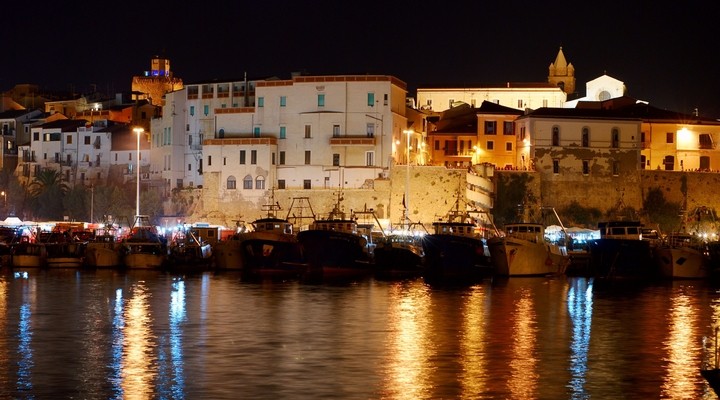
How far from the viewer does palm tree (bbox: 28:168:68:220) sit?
89.9 metres

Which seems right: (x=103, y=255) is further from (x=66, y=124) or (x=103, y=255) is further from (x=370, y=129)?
(x=66, y=124)

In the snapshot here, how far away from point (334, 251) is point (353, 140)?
18195 millimetres

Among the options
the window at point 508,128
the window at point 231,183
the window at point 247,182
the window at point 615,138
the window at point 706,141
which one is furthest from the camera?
the window at point 508,128

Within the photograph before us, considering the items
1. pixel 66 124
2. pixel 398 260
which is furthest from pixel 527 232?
pixel 66 124

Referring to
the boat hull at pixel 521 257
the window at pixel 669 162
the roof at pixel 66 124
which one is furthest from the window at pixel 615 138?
the roof at pixel 66 124

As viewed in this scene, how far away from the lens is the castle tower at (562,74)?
110 metres

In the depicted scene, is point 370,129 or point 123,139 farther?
point 123,139

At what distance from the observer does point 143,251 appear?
2416 inches

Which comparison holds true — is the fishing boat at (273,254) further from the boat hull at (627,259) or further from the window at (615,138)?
the window at (615,138)

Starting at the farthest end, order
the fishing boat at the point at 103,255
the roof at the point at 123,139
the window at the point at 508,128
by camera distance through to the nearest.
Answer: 1. the roof at the point at 123,139
2. the window at the point at 508,128
3. the fishing boat at the point at 103,255

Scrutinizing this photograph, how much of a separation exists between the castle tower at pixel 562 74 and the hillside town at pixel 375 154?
65.3ft

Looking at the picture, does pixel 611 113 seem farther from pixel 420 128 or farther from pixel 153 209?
pixel 153 209

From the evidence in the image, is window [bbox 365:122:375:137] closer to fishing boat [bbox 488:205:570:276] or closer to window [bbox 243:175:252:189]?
window [bbox 243:175:252:189]

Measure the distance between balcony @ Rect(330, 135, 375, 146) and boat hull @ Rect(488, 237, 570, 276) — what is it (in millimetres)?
18704
